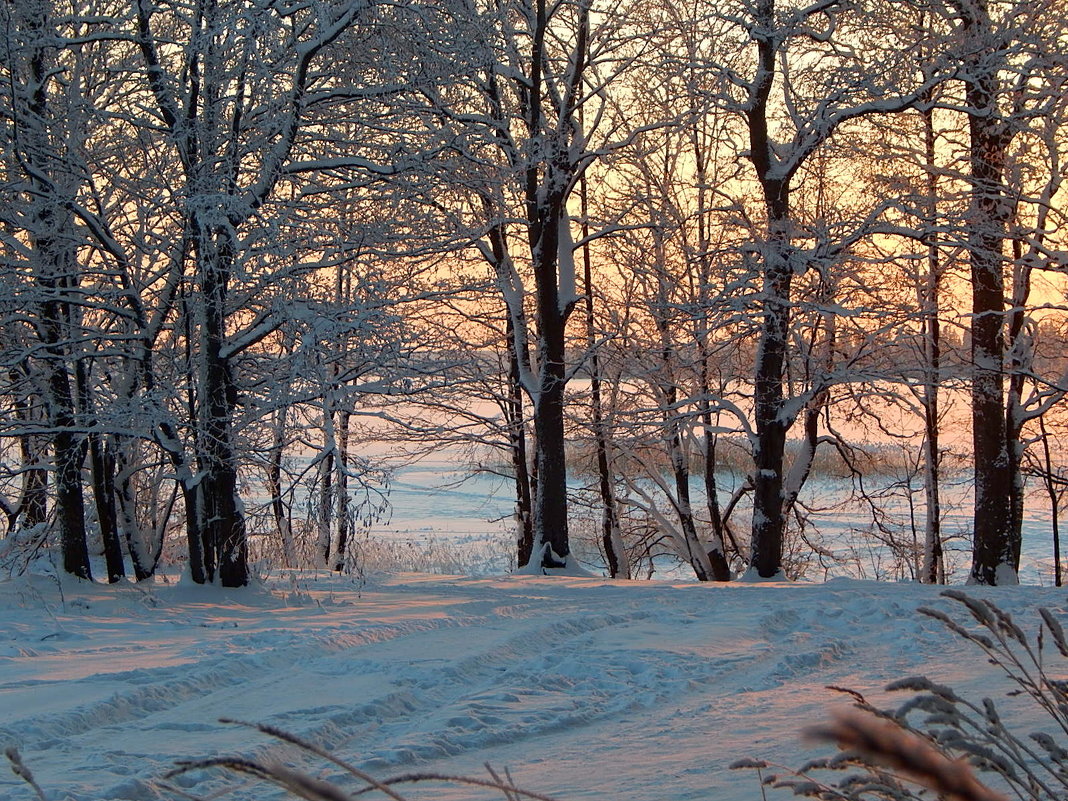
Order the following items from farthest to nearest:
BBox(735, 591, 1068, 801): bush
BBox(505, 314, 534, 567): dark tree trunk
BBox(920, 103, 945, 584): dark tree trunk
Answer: BBox(505, 314, 534, 567): dark tree trunk → BBox(920, 103, 945, 584): dark tree trunk → BBox(735, 591, 1068, 801): bush

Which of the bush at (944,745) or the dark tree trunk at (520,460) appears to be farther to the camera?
the dark tree trunk at (520,460)

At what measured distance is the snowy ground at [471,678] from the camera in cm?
450

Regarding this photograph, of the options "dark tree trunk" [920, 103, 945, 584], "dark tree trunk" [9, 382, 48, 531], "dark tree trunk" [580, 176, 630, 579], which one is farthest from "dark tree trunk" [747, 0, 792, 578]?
"dark tree trunk" [9, 382, 48, 531]

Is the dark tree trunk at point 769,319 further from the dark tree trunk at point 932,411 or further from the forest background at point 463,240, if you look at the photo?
the dark tree trunk at point 932,411

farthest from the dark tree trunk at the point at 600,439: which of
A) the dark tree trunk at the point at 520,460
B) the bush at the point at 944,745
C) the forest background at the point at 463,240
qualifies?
the bush at the point at 944,745

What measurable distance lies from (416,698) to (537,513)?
31.0 ft

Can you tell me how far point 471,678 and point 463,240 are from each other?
8.73 meters

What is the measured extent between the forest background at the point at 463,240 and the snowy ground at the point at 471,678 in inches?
76.5

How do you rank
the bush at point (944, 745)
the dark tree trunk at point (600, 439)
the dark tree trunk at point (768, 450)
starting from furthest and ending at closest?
the dark tree trunk at point (600, 439) → the dark tree trunk at point (768, 450) → the bush at point (944, 745)

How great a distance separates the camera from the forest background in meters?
10.1

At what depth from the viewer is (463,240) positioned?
549 inches

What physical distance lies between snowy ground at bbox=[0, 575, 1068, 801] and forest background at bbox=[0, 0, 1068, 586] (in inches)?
76.5

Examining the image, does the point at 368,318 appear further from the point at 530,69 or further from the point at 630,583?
the point at 530,69

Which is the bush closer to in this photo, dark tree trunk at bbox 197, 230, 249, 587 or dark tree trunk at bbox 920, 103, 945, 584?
dark tree trunk at bbox 197, 230, 249, 587
